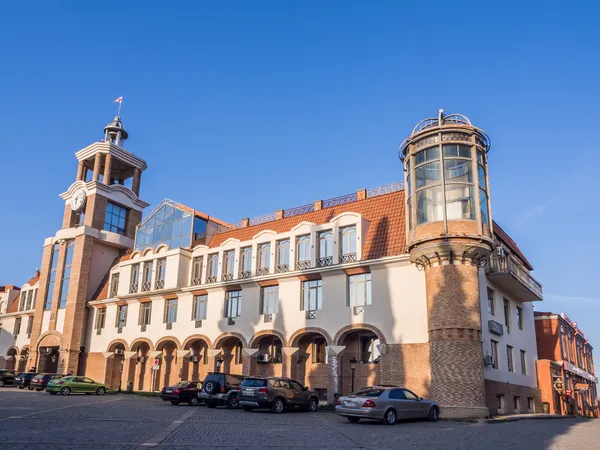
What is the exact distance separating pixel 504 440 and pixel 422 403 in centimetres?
636

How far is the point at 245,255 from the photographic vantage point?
35.0m

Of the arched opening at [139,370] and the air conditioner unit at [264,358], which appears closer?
the air conditioner unit at [264,358]

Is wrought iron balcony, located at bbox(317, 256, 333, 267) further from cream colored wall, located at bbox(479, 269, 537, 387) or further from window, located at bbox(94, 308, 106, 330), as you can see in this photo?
window, located at bbox(94, 308, 106, 330)

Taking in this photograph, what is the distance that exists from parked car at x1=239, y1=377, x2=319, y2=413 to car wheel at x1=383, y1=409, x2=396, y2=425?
548 centimetres

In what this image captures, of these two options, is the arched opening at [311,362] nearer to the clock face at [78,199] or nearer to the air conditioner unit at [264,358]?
the air conditioner unit at [264,358]

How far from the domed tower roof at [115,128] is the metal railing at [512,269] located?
3547 centimetres

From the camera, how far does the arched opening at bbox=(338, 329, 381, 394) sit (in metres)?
28.4

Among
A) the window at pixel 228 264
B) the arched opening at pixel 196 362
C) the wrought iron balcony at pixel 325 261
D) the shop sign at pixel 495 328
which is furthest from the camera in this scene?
the arched opening at pixel 196 362

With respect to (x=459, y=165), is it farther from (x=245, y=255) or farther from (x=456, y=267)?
(x=245, y=255)

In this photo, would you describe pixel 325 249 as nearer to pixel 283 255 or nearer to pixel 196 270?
pixel 283 255

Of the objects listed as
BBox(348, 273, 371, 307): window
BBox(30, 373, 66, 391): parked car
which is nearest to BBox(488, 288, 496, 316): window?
BBox(348, 273, 371, 307): window

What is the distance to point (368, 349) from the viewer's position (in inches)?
1145

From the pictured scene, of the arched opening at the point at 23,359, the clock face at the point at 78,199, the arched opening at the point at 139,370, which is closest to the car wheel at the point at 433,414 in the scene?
the arched opening at the point at 139,370

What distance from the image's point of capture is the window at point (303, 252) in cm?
3153
